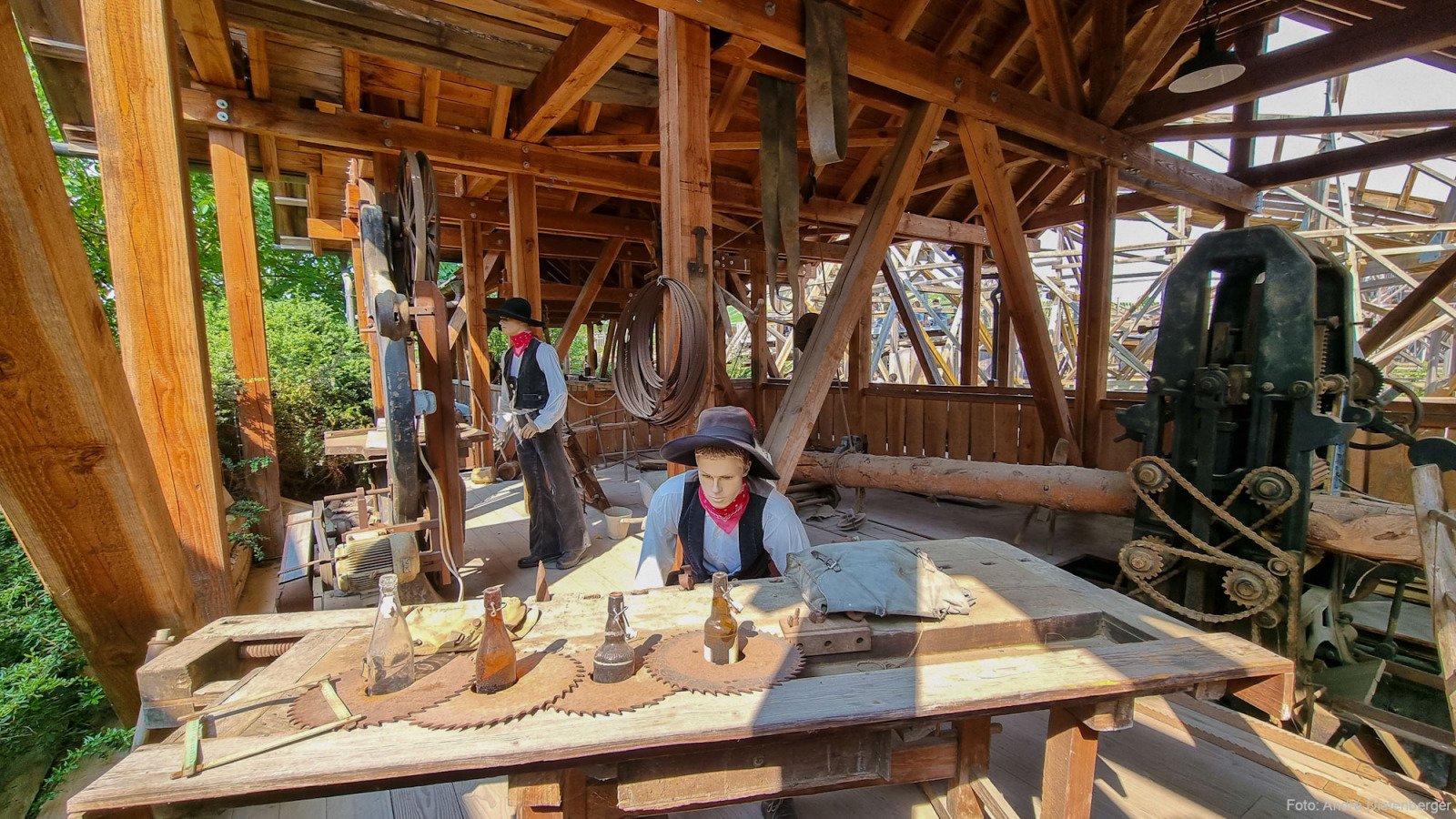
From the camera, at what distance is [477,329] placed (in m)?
7.32

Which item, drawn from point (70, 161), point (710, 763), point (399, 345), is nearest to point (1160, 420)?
point (710, 763)

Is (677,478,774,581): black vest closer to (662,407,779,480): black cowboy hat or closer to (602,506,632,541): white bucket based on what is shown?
(662,407,779,480): black cowboy hat

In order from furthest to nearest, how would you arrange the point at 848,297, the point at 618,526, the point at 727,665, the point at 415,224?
the point at 618,526
the point at 848,297
the point at 415,224
the point at 727,665

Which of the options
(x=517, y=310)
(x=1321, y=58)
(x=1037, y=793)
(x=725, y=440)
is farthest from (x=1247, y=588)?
(x=517, y=310)

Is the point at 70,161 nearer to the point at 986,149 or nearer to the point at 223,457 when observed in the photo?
the point at 223,457

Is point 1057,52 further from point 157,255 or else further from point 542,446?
point 157,255

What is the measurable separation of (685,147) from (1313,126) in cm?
558

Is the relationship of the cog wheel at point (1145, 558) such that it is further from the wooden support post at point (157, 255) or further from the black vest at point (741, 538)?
the wooden support post at point (157, 255)

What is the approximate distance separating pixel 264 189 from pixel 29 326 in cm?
2099

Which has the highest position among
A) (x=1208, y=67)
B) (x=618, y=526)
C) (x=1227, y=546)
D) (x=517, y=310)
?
(x=1208, y=67)

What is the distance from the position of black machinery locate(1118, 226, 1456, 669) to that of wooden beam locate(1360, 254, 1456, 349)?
2550 mm

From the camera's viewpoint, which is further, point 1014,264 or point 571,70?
point 1014,264

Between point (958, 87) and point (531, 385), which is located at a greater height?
point (958, 87)

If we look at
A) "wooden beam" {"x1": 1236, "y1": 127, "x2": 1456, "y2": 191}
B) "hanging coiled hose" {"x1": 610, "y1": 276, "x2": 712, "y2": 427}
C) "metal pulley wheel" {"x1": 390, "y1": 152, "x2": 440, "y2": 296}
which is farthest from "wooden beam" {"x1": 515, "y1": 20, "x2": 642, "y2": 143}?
"wooden beam" {"x1": 1236, "y1": 127, "x2": 1456, "y2": 191}
